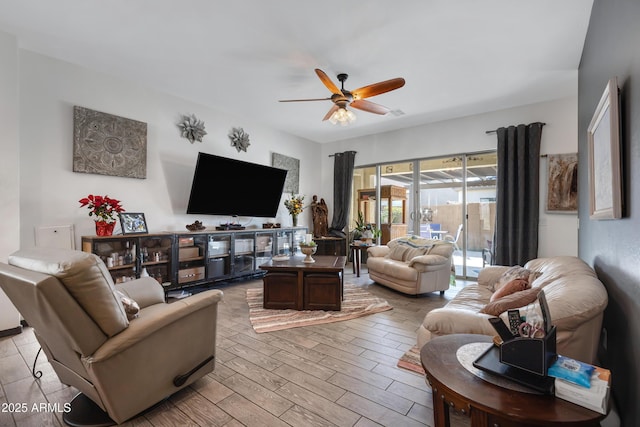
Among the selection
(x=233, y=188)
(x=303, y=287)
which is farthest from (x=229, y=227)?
(x=303, y=287)

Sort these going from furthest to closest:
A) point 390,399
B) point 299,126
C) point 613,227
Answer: point 299,126
point 390,399
point 613,227

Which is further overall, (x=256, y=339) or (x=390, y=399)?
(x=256, y=339)

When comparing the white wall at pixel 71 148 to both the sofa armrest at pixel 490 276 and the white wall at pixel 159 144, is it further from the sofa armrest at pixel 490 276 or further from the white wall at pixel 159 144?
the sofa armrest at pixel 490 276

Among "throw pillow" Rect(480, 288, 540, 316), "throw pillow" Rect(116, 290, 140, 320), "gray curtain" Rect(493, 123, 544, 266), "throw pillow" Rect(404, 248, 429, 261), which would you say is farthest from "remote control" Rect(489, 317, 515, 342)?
"gray curtain" Rect(493, 123, 544, 266)

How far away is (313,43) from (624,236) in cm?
282

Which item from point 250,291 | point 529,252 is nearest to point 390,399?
point 250,291

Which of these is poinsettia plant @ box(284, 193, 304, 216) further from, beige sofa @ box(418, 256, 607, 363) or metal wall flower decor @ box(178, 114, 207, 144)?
beige sofa @ box(418, 256, 607, 363)

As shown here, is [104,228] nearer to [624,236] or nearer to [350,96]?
[350,96]

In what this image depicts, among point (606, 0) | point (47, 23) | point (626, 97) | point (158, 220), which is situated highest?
point (47, 23)

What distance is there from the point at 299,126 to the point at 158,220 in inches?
120

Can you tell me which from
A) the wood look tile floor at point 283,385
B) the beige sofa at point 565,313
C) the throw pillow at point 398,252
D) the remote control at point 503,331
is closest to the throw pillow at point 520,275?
the beige sofa at point 565,313

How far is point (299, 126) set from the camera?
5.67 m

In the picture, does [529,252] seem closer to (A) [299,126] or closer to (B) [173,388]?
(A) [299,126]

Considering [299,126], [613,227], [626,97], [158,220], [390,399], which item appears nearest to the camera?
[626,97]
